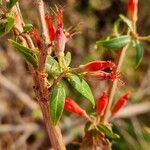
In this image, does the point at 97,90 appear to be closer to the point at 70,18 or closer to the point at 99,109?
the point at 70,18

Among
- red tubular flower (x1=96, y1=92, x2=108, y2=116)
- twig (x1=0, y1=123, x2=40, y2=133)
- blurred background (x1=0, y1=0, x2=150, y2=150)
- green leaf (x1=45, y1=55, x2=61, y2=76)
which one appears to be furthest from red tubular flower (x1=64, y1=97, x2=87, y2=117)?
twig (x1=0, y1=123, x2=40, y2=133)

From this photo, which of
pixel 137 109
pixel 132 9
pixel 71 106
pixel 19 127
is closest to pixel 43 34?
pixel 71 106

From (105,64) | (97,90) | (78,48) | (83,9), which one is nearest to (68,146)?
(97,90)

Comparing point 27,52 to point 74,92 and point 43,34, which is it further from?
point 74,92

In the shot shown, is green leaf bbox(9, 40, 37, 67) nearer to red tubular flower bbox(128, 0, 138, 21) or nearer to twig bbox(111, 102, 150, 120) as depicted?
red tubular flower bbox(128, 0, 138, 21)

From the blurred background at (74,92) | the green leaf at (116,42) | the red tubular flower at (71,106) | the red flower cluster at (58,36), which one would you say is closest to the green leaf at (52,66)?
the red flower cluster at (58,36)

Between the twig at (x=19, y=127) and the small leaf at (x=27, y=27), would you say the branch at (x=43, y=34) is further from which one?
the twig at (x=19, y=127)
